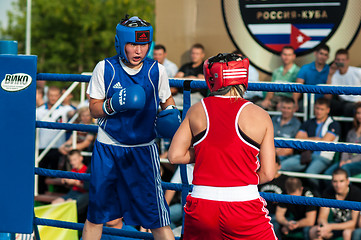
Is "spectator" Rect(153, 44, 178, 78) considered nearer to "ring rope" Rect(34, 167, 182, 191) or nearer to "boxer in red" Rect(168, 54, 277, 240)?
"ring rope" Rect(34, 167, 182, 191)

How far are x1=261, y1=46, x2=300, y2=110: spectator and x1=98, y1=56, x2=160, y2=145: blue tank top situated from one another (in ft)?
10.8

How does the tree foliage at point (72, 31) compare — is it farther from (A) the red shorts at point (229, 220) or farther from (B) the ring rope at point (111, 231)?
(A) the red shorts at point (229, 220)

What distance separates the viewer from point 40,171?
10.9 ft

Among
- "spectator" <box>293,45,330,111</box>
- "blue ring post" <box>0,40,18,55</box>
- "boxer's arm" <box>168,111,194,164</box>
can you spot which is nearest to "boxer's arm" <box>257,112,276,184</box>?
"boxer's arm" <box>168,111,194,164</box>

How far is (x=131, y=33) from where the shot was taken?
2760mm

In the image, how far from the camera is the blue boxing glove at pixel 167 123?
2.74 m

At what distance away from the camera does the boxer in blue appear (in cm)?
280

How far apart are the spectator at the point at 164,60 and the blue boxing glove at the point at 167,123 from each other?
380 cm

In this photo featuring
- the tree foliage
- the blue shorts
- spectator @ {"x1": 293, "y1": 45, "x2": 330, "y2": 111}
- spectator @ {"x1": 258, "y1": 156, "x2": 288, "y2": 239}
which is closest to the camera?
the blue shorts

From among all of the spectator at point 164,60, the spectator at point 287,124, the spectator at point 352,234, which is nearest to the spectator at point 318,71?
the spectator at point 287,124

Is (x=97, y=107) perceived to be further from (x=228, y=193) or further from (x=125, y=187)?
(x=228, y=193)

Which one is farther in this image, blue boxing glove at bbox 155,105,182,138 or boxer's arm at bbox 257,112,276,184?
blue boxing glove at bbox 155,105,182,138

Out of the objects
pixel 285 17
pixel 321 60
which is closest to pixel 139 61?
pixel 321 60

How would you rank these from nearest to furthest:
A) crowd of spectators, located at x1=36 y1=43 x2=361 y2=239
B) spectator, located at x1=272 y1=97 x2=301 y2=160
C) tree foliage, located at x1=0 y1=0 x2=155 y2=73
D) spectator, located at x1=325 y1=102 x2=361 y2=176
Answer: crowd of spectators, located at x1=36 y1=43 x2=361 y2=239, spectator, located at x1=325 y1=102 x2=361 y2=176, spectator, located at x1=272 y1=97 x2=301 y2=160, tree foliage, located at x1=0 y1=0 x2=155 y2=73
